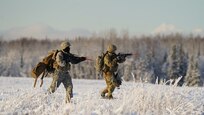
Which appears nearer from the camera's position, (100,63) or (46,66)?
(46,66)

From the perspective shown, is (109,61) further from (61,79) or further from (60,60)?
(60,60)

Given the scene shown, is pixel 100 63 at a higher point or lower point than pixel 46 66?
higher

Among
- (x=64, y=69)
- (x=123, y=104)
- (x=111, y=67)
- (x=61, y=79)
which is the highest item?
(x=111, y=67)

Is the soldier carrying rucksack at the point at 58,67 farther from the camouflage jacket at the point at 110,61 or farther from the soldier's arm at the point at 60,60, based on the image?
the camouflage jacket at the point at 110,61

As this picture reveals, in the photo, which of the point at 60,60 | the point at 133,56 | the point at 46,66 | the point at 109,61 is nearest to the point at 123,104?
the point at 60,60

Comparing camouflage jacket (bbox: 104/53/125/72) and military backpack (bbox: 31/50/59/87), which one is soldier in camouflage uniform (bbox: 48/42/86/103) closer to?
military backpack (bbox: 31/50/59/87)

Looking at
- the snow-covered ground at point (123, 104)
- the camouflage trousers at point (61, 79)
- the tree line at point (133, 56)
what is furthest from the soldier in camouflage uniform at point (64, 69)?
the tree line at point (133, 56)

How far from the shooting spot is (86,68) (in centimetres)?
9812

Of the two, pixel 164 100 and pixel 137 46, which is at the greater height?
pixel 137 46

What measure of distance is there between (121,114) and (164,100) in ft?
5.70

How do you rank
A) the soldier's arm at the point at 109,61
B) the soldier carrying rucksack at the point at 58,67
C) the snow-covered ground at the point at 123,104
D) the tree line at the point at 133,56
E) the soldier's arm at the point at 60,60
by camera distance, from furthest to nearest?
the tree line at the point at 133,56 < the soldier's arm at the point at 109,61 < the soldier carrying rucksack at the point at 58,67 < the soldier's arm at the point at 60,60 < the snow-covered ground at the point at 123,104

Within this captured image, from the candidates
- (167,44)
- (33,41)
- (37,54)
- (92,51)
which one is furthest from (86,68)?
(33,41)

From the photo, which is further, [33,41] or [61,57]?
[33,41]

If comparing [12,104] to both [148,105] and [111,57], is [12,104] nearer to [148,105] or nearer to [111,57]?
[148,105]
